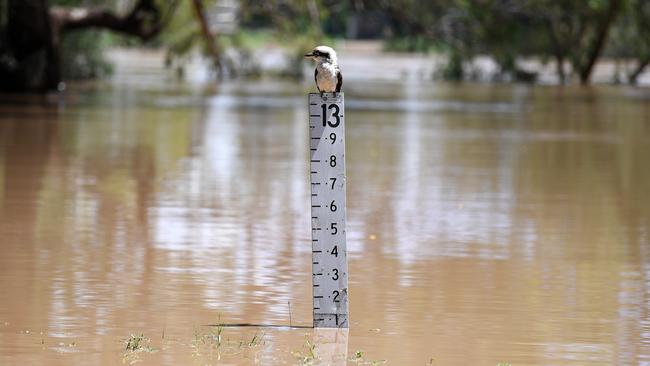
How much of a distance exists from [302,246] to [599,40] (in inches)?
1476

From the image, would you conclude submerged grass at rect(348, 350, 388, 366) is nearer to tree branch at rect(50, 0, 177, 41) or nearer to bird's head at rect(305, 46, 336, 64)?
bird's head at rect(305, 46, 336, 64)

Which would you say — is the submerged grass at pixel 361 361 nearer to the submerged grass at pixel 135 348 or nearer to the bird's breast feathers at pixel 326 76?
the submerged grass at pixel 135 348

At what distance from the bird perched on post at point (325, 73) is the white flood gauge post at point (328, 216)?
0.08 metres

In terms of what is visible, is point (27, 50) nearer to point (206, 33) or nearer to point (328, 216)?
point (206, 33)

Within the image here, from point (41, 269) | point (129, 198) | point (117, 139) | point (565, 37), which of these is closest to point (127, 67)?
point (565, 37)

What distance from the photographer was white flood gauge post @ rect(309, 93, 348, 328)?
851 centimetres

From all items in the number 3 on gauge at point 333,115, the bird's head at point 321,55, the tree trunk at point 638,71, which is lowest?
the tree trunk at point 638,71

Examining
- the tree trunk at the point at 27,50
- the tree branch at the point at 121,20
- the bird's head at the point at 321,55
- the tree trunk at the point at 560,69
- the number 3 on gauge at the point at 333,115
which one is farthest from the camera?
the tree trunk at the point at 560,69

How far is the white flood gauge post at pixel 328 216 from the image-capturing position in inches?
335

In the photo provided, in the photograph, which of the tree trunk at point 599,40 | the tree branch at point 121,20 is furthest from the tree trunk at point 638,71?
the tree branch at point 121,20

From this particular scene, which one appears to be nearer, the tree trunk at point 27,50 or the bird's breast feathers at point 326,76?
the bird's breast feathers at point 326,76

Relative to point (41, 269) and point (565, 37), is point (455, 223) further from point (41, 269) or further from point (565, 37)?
point (565, 37)

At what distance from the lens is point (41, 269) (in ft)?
34.8

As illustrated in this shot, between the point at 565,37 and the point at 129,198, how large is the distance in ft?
129
